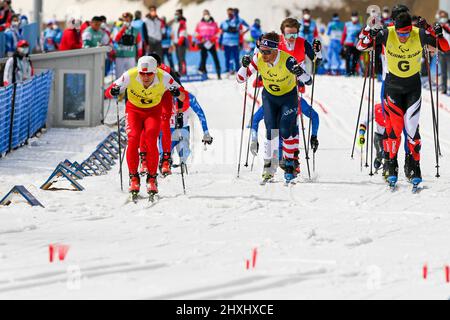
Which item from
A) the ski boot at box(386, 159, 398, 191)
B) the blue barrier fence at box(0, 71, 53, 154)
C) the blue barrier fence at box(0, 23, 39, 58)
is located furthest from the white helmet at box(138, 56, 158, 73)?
the blue barrier fence at box(0, 23, 39, 58)

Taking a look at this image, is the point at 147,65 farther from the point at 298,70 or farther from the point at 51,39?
the point at 51,39

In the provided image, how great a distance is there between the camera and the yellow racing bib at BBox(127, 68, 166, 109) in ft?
37.8

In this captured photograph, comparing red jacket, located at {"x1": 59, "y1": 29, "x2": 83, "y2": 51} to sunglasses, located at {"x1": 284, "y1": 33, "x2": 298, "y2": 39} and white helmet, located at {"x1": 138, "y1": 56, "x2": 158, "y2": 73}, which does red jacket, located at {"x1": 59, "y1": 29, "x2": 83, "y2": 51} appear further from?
white helmet, located at {"x1": 138, "y1": 56, "x2": 158, "y2": 73}

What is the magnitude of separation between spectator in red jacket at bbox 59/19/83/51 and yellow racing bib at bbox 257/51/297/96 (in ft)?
32.7

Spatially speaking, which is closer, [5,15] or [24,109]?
[24,109]

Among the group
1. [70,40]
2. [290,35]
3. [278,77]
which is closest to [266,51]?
[278,77]

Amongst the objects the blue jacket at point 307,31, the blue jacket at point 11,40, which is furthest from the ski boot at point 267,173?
the blue jacket at point 307,31

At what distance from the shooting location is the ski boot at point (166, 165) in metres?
13.4

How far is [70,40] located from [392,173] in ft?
36.8

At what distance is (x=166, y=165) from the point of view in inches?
527

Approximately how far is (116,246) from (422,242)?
92.9 inches

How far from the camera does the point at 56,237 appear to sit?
30.2ft
